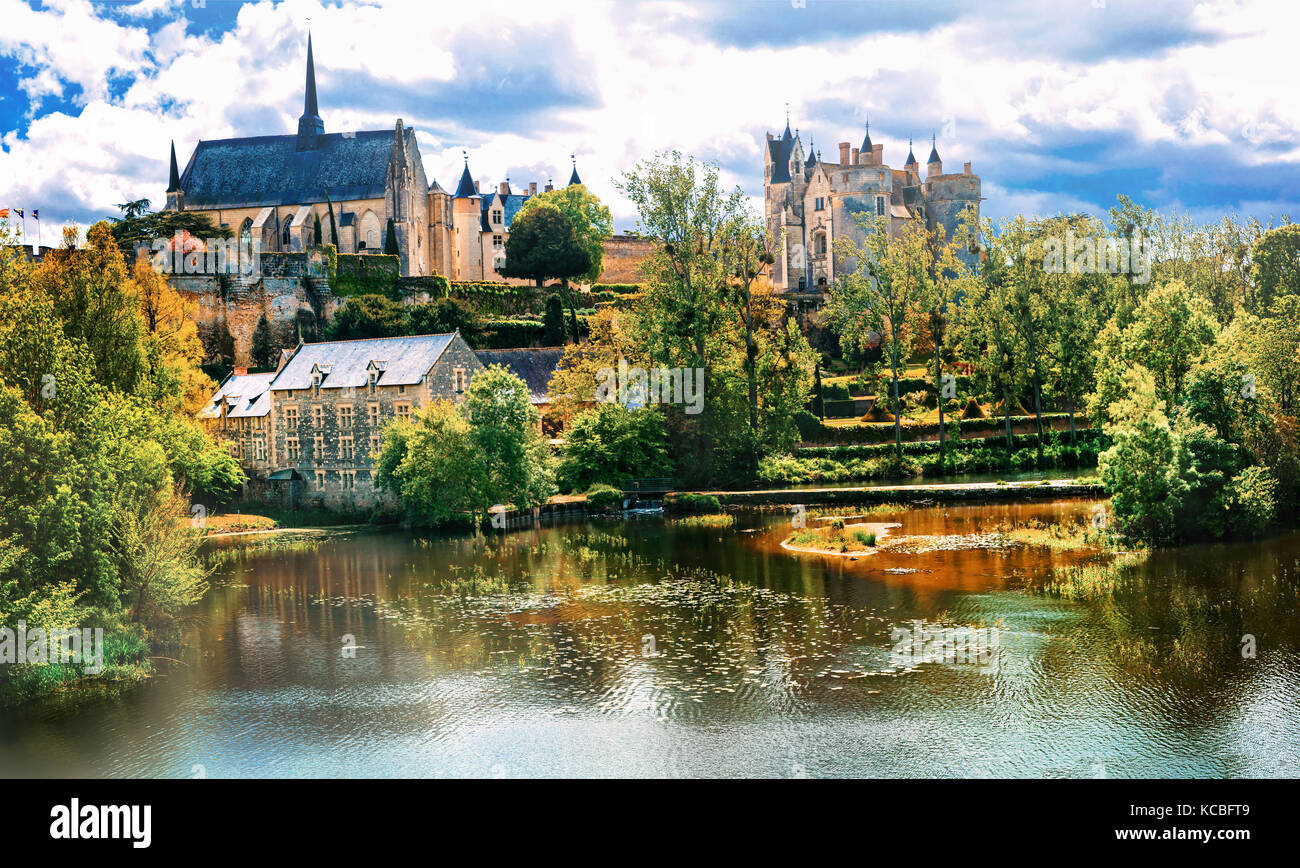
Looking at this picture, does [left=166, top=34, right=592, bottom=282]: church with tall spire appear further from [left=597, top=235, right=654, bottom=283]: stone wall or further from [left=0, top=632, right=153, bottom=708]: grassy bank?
[left=0, top=632, right=153, bottom=708]: grassy bank

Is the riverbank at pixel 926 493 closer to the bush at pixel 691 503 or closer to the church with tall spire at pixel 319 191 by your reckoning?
the bush at pixel 691 503

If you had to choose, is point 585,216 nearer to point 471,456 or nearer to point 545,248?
point 545,248

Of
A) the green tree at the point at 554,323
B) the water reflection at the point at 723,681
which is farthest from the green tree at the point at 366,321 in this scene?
the water reflection at the point at 723,681

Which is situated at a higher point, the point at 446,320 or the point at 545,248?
the point at 545,248

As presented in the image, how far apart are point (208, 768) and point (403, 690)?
4.15m

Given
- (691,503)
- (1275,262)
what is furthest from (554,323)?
(1275,262)

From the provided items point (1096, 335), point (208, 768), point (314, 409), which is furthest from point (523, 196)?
point (208, 768)

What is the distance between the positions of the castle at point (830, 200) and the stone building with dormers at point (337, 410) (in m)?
43.6

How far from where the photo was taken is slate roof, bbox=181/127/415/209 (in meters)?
76.2

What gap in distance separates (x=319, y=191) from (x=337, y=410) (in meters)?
34.3

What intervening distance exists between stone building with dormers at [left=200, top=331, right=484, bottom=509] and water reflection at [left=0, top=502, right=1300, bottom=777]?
16.8 metres

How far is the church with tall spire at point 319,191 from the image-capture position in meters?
75.2

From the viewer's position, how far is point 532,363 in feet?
192
